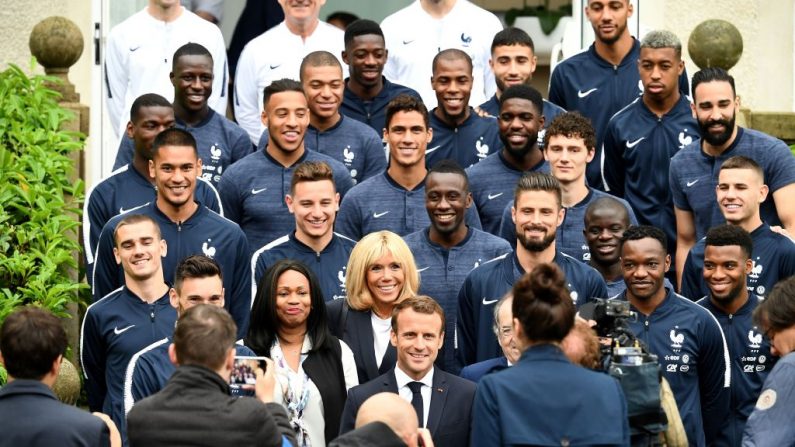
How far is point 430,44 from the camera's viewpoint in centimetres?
1334

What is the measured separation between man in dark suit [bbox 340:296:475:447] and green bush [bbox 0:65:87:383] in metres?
2.93

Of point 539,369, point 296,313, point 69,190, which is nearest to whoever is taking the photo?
point 539,369

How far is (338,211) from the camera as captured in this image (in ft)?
36.5

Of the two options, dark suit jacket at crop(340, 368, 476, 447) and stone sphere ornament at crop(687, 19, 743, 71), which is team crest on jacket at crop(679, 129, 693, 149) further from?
dark suit jacket at crop(340, 368, 476, 447)

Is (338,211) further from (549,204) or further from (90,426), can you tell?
(90,426)

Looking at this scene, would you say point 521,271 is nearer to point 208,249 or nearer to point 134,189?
point 208,249

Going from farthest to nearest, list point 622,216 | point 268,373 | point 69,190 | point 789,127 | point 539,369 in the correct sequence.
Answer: point 789,127 < point 69,190 < point 622,216 < point 268,373 < point 539,369

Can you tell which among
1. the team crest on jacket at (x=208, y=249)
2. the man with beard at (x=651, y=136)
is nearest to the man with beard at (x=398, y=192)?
the team crest on jacket at (x=208, y=249)

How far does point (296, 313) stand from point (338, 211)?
1.96 metres

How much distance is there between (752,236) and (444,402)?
2716mm

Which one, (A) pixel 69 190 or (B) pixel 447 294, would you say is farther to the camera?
(A) pixel 69 190

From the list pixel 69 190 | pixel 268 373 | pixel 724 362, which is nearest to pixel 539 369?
pixel 268 373

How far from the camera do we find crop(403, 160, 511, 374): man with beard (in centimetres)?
1041

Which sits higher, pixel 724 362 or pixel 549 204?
pixel 549 204
